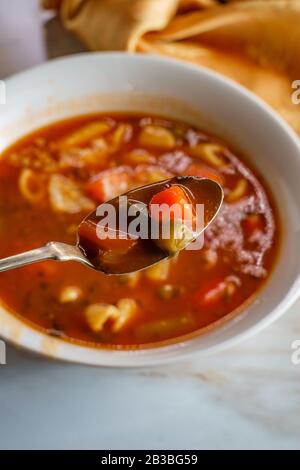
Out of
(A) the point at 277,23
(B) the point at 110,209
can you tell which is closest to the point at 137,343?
(B) the point at 110,209

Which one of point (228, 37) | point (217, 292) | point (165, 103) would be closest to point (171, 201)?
point (217, 292)

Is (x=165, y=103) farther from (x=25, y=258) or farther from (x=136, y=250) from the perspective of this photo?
(x=25, y=258)

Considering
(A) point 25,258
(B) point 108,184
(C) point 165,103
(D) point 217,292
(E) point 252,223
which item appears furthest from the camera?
(C) point 165,103

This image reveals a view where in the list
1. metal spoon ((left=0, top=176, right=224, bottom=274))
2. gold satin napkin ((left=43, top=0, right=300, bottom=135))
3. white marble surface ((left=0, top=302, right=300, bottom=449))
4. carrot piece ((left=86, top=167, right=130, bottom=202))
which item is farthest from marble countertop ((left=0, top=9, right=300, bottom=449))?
gold satin napkin ((left=43, top=0, right=300, bottom=135))

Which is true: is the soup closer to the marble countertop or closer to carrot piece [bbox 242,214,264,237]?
carrot piece [bbox 242,214,264,237]

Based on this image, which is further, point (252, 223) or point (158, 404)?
point (252, 223)

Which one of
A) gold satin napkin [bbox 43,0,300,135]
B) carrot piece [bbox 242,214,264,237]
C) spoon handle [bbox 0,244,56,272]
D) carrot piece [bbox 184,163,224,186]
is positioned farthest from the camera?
gold satin napkin [bbox 43,0,300,135]
